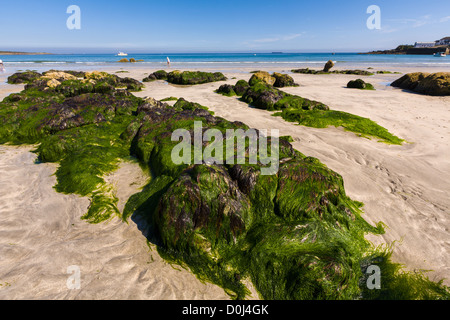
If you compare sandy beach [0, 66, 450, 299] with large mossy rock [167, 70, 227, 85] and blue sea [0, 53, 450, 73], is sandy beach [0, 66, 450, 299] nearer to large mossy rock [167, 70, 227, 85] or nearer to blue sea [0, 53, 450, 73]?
large mossy rock [167, 70, 227, 85]

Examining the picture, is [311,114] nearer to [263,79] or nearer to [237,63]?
[263,79]

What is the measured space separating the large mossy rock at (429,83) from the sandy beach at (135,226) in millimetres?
9475

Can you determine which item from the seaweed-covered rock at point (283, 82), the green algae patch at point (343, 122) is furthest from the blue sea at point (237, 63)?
the green algae patch at point (343, 122)

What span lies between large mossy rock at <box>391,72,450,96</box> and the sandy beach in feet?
31.1

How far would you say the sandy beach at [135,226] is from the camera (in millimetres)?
2541

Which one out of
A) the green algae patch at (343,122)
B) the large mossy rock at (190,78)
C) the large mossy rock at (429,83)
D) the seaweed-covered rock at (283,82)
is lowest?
the green algae patch at (343,122)

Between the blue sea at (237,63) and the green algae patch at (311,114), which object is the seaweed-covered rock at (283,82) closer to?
the green algae patch at (311,114)

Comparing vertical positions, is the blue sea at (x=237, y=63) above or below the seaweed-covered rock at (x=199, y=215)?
above

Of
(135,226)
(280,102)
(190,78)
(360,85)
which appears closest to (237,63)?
(190,78)

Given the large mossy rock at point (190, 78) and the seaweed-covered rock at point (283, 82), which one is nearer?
the seaweed-covered rock at point (283, 82)

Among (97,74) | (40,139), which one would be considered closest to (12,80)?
(97,74)

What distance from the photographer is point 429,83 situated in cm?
1354

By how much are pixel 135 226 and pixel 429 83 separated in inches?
728

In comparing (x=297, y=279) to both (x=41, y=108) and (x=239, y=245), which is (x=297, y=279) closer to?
(x=239, y=245)
